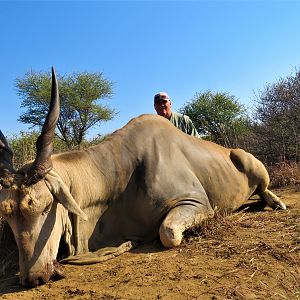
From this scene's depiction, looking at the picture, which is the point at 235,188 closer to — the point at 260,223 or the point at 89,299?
the point at 260,223

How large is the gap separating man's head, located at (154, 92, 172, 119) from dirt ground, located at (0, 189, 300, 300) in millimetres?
3580

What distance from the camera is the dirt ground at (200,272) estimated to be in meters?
2.88

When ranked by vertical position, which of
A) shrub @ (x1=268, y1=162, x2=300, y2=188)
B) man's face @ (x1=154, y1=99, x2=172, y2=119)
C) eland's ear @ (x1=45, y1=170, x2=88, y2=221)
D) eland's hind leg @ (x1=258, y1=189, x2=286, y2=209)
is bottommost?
eland's hind leg @ (x1=258, y1=189, x2=286, y2=209)

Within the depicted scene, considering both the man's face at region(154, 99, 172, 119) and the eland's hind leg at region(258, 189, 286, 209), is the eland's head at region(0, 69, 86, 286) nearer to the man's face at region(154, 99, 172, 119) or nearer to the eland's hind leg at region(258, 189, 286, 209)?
the eland's hind leg at region(258, 189, 286, 209)

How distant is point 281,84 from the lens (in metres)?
11.7

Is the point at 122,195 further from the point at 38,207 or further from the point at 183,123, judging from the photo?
the point at 183,123

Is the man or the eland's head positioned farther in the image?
the man

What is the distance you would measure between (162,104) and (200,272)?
4674mm

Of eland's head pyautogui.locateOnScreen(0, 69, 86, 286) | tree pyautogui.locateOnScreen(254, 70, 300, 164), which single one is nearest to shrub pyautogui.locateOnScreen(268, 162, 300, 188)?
tree pyautogui.locateOnScreen(254, 70, 300, 164)

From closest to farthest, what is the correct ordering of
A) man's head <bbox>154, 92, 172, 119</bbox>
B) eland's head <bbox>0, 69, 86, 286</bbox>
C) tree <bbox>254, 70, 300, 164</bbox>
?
1. eland's head <bbox>0, 69, 86, 286</bbox>
2. man's head <bbox>154, 92, 172, 119</bbox>
3. tree <bbox>254, 70, 300, 164</bbox>

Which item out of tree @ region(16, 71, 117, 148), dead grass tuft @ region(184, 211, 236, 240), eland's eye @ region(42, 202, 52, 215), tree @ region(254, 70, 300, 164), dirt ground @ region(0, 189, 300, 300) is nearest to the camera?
dirt ground @ region(0, 189, 300, 300)

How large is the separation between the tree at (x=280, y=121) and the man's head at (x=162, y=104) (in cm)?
343

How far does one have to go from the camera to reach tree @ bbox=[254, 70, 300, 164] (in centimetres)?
1021

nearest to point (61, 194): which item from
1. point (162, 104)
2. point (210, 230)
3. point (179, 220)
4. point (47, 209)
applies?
point (47, 209)
